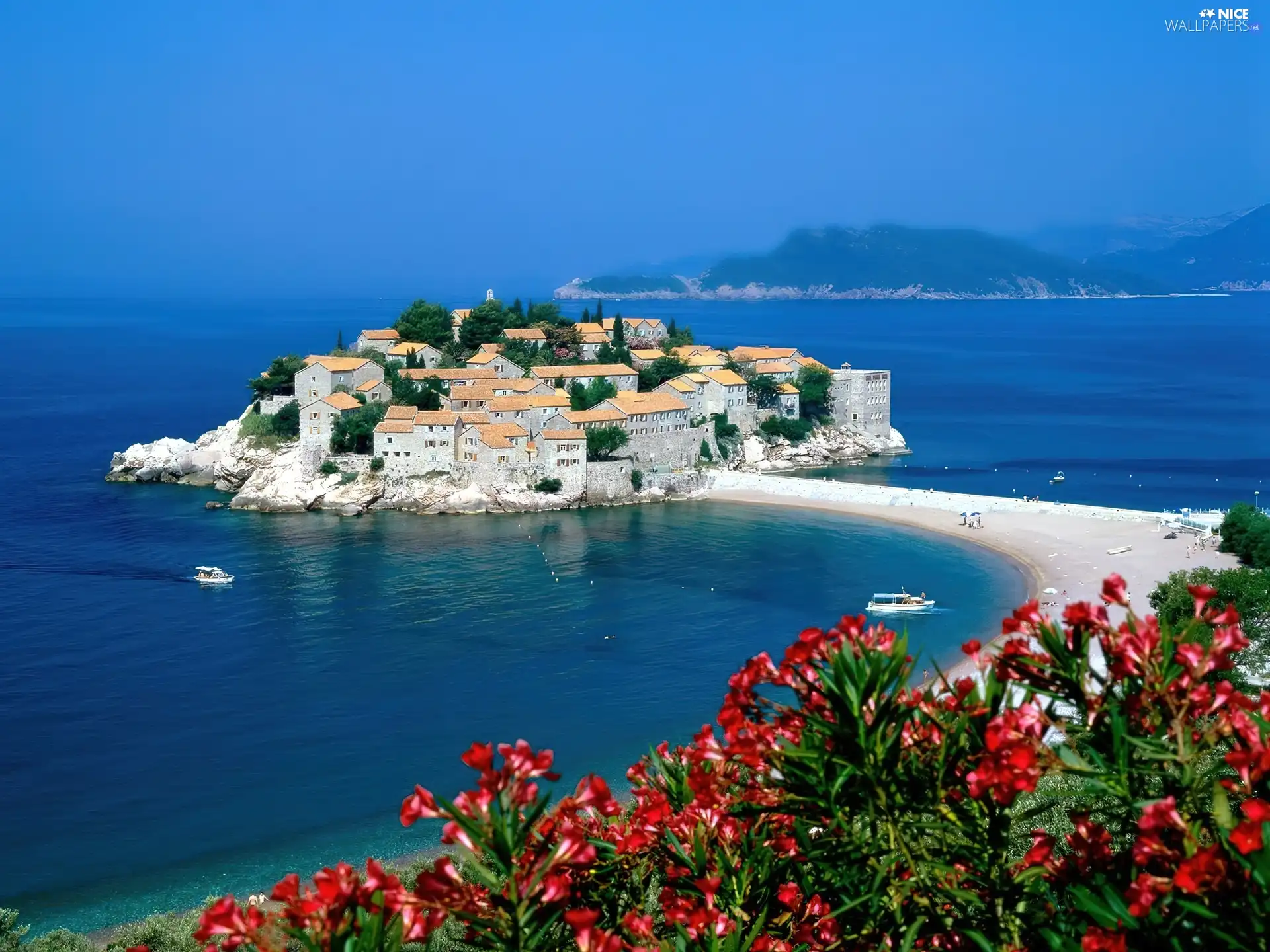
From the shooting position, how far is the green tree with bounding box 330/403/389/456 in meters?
41.0

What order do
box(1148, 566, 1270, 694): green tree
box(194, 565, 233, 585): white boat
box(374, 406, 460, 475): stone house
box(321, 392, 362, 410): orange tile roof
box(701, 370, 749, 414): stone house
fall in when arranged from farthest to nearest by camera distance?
box(701, 370, 749, 414): stone house < box(321, 392, 362, 410): orange tile roof < box(374, 406, 460, 475): stone house < box(194, 565, 233, 585): white boat < box(1148, 566, 1270, 694): green tree

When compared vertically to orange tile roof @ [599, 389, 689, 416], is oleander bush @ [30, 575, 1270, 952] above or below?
above

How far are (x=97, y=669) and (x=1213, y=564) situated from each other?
24.2 meters

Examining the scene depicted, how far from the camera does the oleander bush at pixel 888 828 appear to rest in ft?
11.8

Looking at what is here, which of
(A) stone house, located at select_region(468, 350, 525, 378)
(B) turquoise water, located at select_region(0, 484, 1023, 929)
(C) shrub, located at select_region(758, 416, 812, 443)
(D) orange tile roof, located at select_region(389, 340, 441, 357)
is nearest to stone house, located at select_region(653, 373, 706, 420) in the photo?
(C) shrub, located at select_region(758, 416, 812, 443)

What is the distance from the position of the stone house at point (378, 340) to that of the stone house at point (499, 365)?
4.22 m

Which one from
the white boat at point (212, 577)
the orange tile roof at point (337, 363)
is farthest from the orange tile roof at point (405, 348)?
the white boat at point (212, 577)

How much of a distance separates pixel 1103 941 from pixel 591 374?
140ft

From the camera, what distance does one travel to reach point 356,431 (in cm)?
4094

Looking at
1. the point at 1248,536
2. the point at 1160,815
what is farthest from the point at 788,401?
the point at 1160,815

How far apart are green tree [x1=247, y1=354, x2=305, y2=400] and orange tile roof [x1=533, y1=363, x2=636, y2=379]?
26.7 feet

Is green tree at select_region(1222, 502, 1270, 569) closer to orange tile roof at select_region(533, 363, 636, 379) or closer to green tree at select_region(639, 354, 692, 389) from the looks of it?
green tree at select_region(639, 354, 692, 389)

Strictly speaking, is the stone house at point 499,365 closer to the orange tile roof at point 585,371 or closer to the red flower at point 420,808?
the orange tile roof at point 585,371

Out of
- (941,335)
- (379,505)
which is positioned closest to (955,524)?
(379,505)
